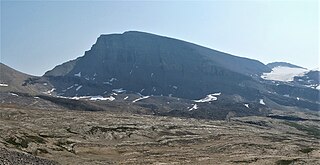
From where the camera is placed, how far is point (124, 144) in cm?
12462

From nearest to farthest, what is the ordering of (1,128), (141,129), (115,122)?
(1,128) < (141,129) < (115,122)

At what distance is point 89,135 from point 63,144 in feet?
Answer: 79.5

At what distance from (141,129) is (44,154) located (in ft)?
206

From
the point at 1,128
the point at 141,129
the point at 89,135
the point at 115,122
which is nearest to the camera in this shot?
the point at 1,128

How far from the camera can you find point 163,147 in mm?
125750

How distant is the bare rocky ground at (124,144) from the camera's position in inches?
3711

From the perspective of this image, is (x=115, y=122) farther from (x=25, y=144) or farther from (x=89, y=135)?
(x=25, y=144)

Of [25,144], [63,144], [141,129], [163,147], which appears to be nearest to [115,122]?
[141,129]

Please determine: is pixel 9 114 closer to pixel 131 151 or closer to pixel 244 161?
pixel 131 151

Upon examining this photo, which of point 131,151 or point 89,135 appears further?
point 89,135

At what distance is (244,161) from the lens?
95.8m

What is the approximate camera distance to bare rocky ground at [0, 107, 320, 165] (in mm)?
94250

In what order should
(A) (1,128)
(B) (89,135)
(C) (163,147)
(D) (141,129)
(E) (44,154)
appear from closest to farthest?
(E) (44,154) → (A) (1,128) → (C) (163,147) → (B) (89,135) → (D) (141,129)

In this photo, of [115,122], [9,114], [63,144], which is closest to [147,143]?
[63,144]
